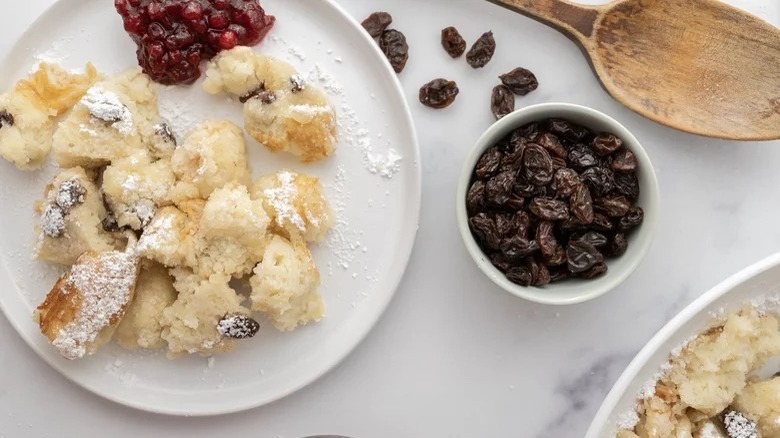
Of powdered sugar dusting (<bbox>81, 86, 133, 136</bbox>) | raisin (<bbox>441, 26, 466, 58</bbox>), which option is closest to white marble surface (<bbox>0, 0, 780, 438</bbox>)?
raisin (<bbox>441, 26, 466, 58</bbox>)

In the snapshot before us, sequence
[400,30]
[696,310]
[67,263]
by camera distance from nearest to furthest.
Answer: [696,310] < [67,263] < [400,30]

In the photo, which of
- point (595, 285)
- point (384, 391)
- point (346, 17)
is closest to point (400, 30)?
point (346, 17)

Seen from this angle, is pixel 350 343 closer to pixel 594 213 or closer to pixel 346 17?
pixel 594 213

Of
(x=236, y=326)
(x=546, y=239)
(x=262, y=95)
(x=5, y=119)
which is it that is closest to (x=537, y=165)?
(x=546, y=239)

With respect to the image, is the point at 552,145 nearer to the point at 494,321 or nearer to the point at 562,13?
the point at 562,13

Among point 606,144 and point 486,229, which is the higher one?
point 606,144

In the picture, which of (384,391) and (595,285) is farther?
(384,391)
